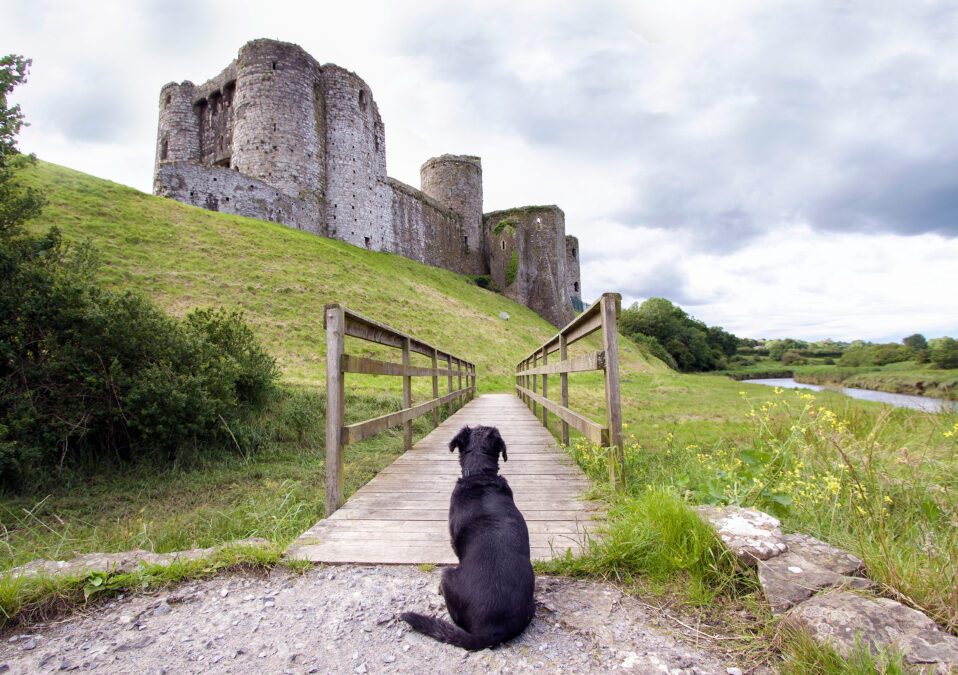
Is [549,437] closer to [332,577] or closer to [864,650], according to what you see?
[332,577]

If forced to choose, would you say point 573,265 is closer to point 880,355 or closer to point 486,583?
point 880,355

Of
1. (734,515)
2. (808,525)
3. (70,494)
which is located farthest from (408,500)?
(70,494)

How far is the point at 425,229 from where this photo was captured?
34.1 m

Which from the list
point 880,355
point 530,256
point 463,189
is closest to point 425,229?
point 463,189

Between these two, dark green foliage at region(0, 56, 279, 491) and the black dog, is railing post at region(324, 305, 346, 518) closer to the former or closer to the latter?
the black dog

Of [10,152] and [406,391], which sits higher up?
[10,152]

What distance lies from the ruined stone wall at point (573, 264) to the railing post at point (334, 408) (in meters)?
46.9

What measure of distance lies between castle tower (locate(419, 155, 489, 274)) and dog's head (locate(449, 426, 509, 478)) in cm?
3650

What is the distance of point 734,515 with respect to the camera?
1901 millimetres

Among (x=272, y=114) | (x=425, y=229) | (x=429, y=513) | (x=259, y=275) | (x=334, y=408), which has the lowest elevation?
(x=429, y=513)

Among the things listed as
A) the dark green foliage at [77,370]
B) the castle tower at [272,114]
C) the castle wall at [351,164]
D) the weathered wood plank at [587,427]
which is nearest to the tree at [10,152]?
the dark green foliage at [77,370]

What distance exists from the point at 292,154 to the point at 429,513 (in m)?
27.0

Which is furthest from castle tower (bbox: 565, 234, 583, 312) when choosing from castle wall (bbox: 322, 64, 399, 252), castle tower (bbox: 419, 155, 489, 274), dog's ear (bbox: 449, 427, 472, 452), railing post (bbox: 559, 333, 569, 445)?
dog's ear (bbox: 449, 427, 472, 452)

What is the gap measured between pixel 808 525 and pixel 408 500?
2226 mm
